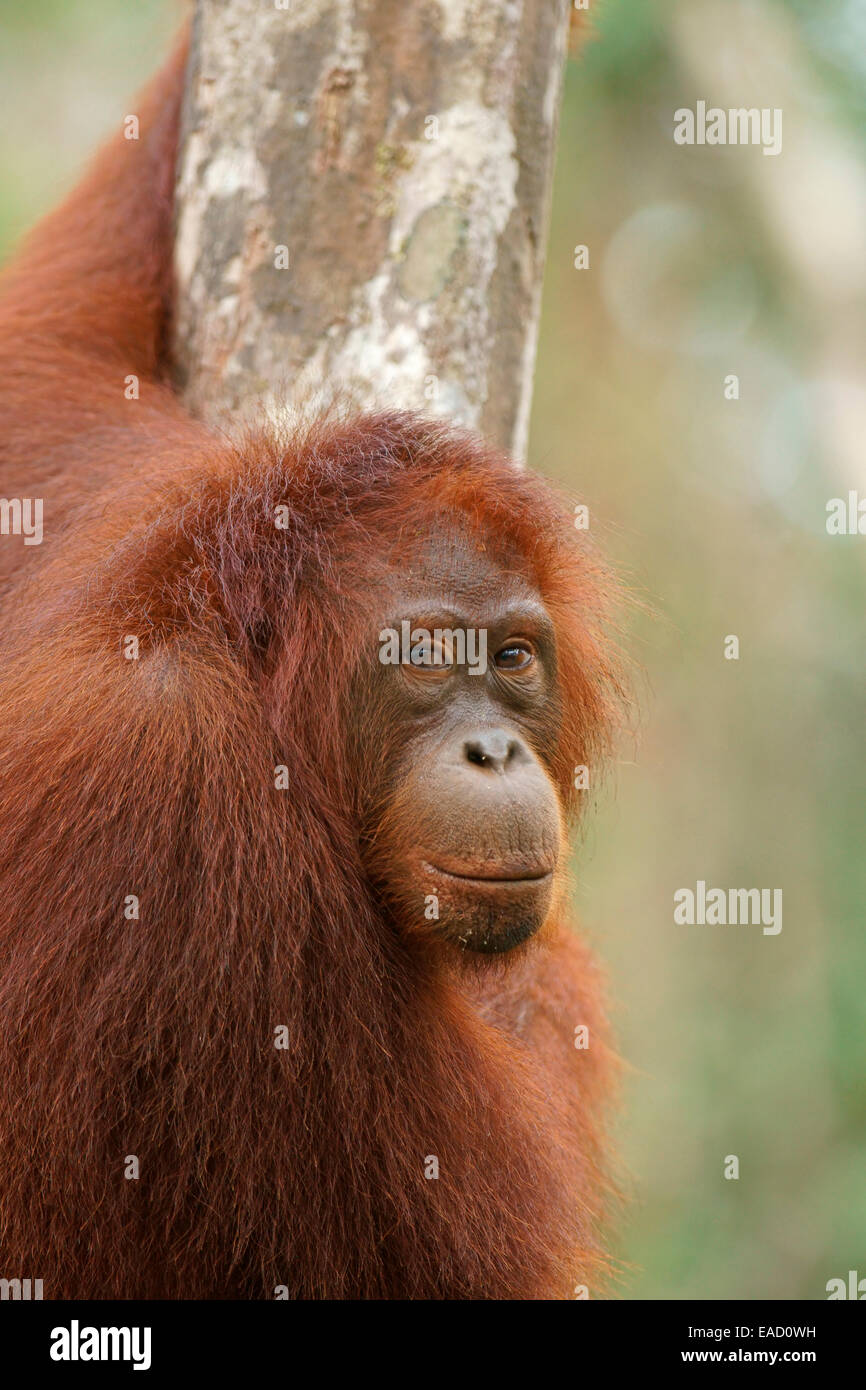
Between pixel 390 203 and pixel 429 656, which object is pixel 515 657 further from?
pixel 390 203

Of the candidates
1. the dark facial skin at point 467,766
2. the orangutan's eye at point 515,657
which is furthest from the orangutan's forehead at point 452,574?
the orangutan's eye at point 515,657

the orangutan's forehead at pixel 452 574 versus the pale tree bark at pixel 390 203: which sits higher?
the pale tree bark at pixel 390 203

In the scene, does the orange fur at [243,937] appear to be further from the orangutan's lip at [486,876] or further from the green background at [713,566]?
the green background at [713,566]

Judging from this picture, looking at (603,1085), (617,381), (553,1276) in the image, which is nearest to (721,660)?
(617,381)

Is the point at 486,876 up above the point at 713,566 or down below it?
below

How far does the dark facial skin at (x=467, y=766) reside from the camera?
295cm

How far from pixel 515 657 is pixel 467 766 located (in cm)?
38

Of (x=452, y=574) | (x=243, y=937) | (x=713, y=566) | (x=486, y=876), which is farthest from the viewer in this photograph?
(x=713, y=566)

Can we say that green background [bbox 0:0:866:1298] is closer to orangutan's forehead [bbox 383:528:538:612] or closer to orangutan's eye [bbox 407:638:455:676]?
orangutan's forehead [bbox 383:528:538:612]

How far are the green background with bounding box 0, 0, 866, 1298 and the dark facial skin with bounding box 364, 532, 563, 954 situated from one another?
656 centimetres

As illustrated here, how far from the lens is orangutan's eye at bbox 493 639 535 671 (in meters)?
3.22

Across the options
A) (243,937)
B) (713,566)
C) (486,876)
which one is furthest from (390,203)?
(713,566)

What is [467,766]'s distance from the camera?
2.98 m

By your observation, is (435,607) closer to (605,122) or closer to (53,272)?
(53,272)
